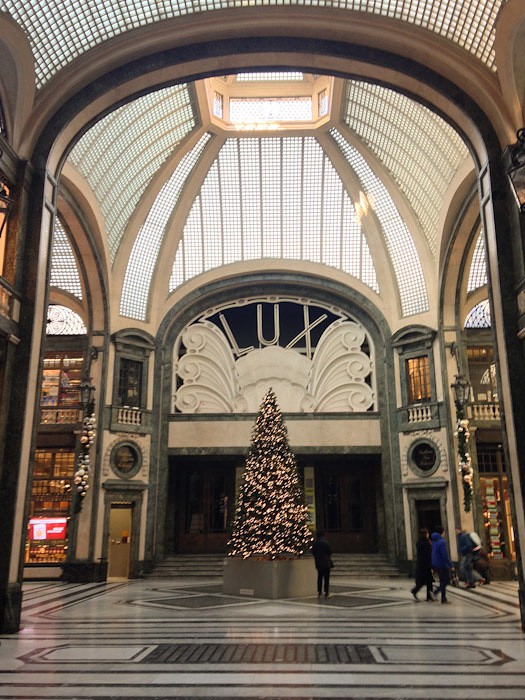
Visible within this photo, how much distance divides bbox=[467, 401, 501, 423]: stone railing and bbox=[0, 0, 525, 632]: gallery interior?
70mm

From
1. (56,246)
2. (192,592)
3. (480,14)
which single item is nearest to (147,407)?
(56,246)

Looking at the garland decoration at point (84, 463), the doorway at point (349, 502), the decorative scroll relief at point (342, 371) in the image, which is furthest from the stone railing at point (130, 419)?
the doorway at point (349, 502)

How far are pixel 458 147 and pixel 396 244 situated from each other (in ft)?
17.2

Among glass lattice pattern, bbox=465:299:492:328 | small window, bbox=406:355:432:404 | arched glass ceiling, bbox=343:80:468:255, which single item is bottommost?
small window, bbox=406:355:432:404

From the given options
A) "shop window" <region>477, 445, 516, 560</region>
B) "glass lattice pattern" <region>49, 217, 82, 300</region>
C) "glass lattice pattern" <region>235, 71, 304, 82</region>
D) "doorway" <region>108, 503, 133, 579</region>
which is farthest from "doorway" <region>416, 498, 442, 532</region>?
"glass lattice pattern" <region>235, 71, 304, 82</region>

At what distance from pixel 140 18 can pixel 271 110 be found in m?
8.89

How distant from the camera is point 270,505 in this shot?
13828 mm

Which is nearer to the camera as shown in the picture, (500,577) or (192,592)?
(192,592)

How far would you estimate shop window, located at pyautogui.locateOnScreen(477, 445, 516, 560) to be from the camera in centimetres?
1795

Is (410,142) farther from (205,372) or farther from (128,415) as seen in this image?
(128,415)

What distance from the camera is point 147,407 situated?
65.8 feet

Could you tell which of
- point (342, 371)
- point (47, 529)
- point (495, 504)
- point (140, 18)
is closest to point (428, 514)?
point (495, 504)

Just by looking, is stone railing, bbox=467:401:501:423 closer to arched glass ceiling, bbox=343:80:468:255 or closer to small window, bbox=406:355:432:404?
small window, bbox=406:355:432:404

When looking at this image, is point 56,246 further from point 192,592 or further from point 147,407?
point 192,592
